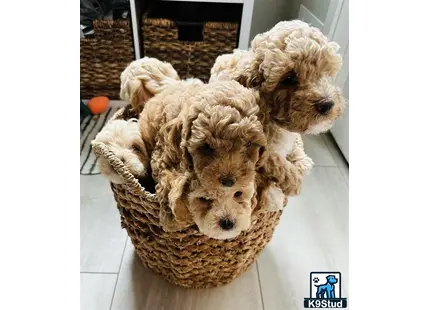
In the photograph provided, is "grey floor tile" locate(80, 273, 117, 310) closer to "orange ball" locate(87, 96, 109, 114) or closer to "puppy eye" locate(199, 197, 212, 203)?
"puppy eye" locate(199, 197, 212, 203)

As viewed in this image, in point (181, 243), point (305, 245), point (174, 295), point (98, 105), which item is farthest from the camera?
point (98, 105)

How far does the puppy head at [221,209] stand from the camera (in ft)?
1.85

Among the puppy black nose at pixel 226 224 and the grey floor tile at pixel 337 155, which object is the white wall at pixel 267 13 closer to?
the grey floor tile at pixel 337 155

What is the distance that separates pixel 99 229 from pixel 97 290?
21 centimetres

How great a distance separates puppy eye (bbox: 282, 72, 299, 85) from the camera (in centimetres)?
59

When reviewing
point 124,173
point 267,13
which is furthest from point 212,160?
point 267,13

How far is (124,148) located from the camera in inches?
30.5

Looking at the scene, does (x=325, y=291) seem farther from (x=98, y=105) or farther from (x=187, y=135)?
(x=98, y=105)

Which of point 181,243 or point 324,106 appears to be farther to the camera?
point 181,243

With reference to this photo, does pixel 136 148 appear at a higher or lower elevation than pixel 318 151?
higher

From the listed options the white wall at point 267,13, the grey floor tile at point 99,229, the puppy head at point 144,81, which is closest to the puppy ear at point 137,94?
the puppy head at point 144,81

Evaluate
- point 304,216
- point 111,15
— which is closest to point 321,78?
point 304,216

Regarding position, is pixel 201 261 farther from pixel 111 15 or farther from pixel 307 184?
pixel 111 15

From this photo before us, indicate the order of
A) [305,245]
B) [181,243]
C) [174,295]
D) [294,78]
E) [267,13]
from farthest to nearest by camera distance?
[267,13] → [305,245] → [174,295] → [181,243] → [294,78]
